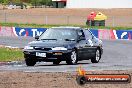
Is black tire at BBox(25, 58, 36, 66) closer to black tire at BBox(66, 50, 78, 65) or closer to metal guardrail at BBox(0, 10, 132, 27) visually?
black tire at BBox(66, 50, 78, 65)

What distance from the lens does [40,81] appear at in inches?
575

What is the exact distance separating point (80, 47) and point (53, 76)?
6.04m

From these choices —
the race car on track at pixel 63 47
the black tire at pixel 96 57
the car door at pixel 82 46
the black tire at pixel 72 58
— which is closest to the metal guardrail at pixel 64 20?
the black tire at pixel 96 57

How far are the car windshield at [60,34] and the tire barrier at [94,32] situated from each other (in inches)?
889

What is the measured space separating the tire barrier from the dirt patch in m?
28.0

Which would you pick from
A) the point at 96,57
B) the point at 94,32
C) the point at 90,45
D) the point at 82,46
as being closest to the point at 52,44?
the point at 82,46

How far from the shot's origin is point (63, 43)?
21.1m

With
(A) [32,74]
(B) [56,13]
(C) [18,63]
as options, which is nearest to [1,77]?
(A) [32,74]

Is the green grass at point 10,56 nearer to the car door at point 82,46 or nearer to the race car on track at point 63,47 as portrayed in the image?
the race car on track at point 63,47

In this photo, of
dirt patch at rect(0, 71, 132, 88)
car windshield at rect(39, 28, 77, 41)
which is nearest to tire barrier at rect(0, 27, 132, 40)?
car windshield at rect(39, 28, 77, 41)

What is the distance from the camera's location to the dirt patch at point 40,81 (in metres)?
13.7

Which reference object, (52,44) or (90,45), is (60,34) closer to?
(52,44)

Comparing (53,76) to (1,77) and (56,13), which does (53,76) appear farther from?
(56,13)

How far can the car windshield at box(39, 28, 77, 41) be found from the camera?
2158 centimetres
